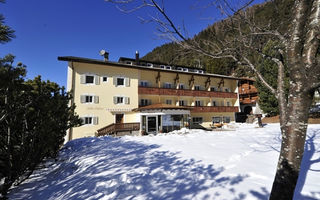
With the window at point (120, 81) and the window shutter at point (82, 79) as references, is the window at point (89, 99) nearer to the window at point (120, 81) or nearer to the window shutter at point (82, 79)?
the window shutter at point (82, 79)

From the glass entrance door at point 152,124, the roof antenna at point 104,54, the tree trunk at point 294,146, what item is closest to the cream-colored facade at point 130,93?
the glass entrance door at point 152,124

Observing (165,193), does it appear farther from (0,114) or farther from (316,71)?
(0,114)

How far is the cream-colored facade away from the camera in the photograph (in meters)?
16.4

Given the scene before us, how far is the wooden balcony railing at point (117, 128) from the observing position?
16.0 metres

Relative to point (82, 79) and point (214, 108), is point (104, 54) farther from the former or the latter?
point (214, 108)

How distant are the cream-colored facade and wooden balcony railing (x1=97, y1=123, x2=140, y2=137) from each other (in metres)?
0.84

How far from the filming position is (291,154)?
173 cm

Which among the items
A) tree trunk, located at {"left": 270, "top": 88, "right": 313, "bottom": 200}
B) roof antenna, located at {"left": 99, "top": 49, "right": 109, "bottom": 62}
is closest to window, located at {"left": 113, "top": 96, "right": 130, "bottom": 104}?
roof antenna, located at {"left": 99, "top": 49, "right": 109, "bottom": 62}

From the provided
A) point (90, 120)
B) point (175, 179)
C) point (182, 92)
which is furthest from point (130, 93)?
point (175, 179)

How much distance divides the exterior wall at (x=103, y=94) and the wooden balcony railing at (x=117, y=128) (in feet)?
3.23

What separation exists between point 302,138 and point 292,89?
596 mm

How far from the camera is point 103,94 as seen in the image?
1762 centimetres

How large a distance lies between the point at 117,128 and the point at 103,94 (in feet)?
14.9

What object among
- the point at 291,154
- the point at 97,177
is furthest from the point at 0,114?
the point at 291,154
